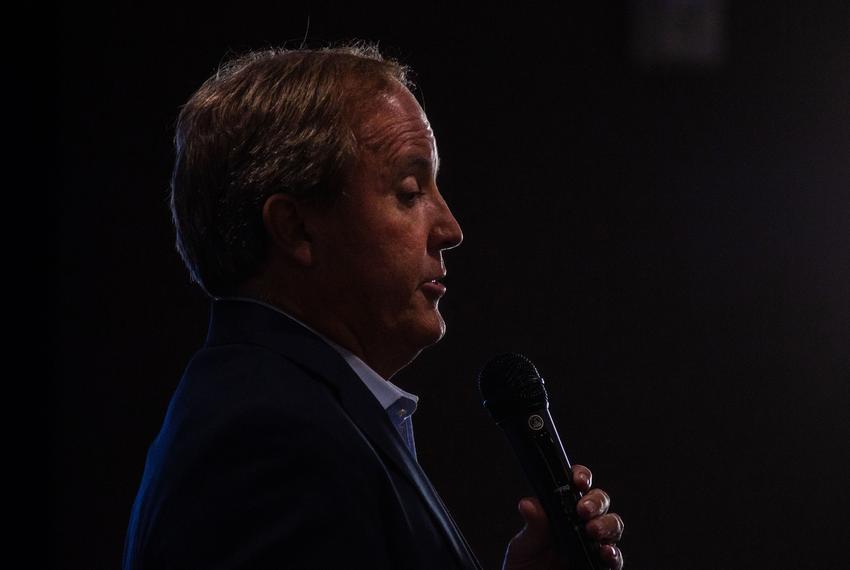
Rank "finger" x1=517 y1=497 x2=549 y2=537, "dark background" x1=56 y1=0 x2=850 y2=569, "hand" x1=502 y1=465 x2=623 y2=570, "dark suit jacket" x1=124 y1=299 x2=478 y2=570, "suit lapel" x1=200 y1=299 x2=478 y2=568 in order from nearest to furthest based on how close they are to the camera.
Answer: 1. "dark suit jacket" x1=124 y1=299 x2=478 y2=570
2. "suit lapel" x1=200 y1=299 x2=478 y2=568
3. "hand" x1=502 y1=465 x2=623 y2=570
4. "finger" x1=517 y1=497 x2=549 y2=537
5. "dark background" x1=56 y1=0 x2=850 y2=569

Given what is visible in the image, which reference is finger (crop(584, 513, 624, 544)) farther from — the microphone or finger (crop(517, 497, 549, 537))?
finger (crop(517, 497, 549, 537))

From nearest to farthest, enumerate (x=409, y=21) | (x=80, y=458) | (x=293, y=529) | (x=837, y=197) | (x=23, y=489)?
(x=293, y=529) → (x=23, y=489) → (x=80, y=458) → (x=409, y=21) → (x=837, y=197)

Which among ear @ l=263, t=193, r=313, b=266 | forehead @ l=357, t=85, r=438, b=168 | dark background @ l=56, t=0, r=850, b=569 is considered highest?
forehead @ l=357, t=85, r=438, b=168

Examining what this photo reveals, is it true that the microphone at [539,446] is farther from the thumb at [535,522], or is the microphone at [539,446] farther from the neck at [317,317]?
the neck at [317,317]

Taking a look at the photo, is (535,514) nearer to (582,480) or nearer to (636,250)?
(582,480)

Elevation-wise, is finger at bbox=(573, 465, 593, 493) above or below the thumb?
above

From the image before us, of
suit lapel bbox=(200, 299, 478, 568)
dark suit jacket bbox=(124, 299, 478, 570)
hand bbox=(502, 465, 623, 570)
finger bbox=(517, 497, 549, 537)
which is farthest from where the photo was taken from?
finger bbox=(517, 497, 549, 537)

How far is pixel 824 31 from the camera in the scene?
117 inches

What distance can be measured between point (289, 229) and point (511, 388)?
37 centimetres

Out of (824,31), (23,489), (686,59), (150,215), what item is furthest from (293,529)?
(824,31)

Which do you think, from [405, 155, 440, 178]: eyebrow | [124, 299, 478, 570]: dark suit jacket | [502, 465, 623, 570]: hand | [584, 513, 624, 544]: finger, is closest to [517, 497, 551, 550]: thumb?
[502, 465, 623, 570]: hand

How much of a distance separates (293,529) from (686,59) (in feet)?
7.94

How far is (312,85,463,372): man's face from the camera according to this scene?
3.91 feet

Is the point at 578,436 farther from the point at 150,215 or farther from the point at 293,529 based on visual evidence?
the point at 293,529
